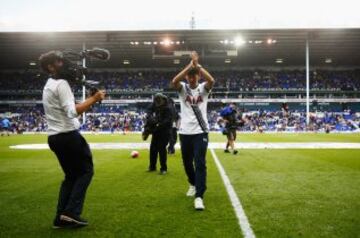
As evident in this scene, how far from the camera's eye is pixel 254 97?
2256 inches

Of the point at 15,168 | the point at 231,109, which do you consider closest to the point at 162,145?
the point at 15,168

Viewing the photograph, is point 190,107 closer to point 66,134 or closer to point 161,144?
point 66,134

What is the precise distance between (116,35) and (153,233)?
41520mm

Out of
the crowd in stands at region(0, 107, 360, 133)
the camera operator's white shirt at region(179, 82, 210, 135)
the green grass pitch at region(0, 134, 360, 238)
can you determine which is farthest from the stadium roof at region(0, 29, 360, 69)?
the camera operator's white shirt at region(179, 82, 210, 135)

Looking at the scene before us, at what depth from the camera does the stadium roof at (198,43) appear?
42750 mm

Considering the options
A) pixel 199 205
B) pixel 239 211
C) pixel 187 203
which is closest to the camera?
pixel 239 211

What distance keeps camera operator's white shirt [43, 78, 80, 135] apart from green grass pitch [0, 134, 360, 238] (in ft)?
3.94

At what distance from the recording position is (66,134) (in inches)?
162

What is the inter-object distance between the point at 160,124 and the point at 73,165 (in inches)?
187

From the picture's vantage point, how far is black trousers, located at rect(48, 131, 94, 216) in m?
4.11

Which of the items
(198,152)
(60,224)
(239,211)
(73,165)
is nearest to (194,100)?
(198,152)

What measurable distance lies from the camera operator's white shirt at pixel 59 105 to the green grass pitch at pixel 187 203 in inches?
47.3

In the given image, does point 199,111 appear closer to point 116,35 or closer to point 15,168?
point 15,168

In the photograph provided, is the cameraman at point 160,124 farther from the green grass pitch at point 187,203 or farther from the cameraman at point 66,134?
the cameraman at point 66,134
